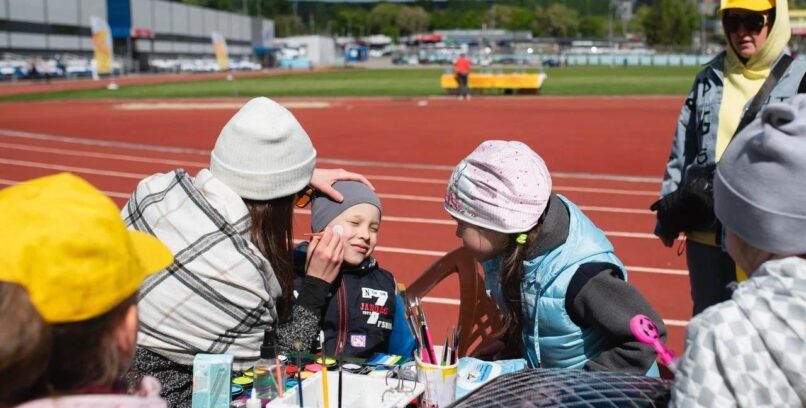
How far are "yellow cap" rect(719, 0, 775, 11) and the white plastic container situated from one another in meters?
2.24

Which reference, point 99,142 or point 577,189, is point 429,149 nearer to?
point 577,189

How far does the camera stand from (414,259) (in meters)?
7.77

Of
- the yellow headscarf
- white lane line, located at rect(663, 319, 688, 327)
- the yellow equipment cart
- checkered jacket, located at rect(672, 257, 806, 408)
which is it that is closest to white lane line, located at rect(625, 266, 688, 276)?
white lane line, located at rect(663, 319, 688, 327)

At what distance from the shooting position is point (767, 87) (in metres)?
3.65

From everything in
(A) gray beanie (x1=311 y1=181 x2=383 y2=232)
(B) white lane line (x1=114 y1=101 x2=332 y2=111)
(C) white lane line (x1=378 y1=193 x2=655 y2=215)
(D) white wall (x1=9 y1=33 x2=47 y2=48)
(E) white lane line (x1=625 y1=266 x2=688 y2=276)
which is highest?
(D) white wall (x1=9 y1=33 x2=47 y2=48)

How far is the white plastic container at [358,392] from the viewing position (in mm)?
2457

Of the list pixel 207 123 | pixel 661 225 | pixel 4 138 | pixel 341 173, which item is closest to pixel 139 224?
pixel 341 173

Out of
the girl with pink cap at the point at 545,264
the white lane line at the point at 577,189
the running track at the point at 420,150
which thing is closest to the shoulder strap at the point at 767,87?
the girl with pink cap at the point at 545,264

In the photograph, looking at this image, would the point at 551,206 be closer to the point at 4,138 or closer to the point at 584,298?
the point at 584,298

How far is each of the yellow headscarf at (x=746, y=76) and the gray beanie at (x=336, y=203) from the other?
152 cm

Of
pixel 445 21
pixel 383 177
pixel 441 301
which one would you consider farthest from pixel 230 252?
pixel 445 21

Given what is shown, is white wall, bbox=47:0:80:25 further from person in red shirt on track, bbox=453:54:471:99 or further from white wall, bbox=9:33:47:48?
person in red shirt on track, bbox=453:54:471:99

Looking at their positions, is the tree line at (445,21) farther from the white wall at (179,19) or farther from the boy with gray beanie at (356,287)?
the boy with gray beanie at (356,287)

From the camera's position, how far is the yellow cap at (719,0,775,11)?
3.71 m
